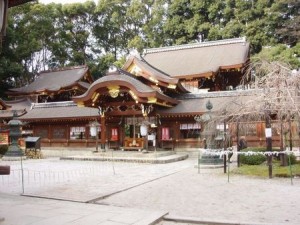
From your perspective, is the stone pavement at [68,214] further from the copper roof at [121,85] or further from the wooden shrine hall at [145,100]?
the wooden shrine hall at [145,100]

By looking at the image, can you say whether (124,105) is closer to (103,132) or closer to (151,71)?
(103,132)

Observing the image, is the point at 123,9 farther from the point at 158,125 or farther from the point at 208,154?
the point at 208,154

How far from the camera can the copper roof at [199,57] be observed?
30.1 m

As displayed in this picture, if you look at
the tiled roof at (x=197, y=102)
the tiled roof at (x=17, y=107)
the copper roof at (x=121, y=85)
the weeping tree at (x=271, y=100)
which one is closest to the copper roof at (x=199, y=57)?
the tiled roof at (x=197, y=102)

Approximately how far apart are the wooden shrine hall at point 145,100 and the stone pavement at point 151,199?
9429 millimetres

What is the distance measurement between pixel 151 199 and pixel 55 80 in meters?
32.4

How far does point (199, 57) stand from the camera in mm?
33125

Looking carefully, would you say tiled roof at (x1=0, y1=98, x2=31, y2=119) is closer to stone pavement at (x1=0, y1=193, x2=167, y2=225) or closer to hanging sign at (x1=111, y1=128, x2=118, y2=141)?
hanging sign at (x1=111, y1=128, x2=118, y2=141)

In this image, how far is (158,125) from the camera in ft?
80.6

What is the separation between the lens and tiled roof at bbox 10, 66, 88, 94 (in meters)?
36.1

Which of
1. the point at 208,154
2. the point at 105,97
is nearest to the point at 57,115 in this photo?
the point at 105,97

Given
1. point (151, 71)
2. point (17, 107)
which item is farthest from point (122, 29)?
point (151, 71)

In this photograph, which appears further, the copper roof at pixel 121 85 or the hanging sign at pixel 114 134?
the hanging sign at pixel 114 134

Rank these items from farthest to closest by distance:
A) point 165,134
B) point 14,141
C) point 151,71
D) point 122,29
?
1. point 122,29
2. point 151,71
3. point 165,134
4. point 14,141
